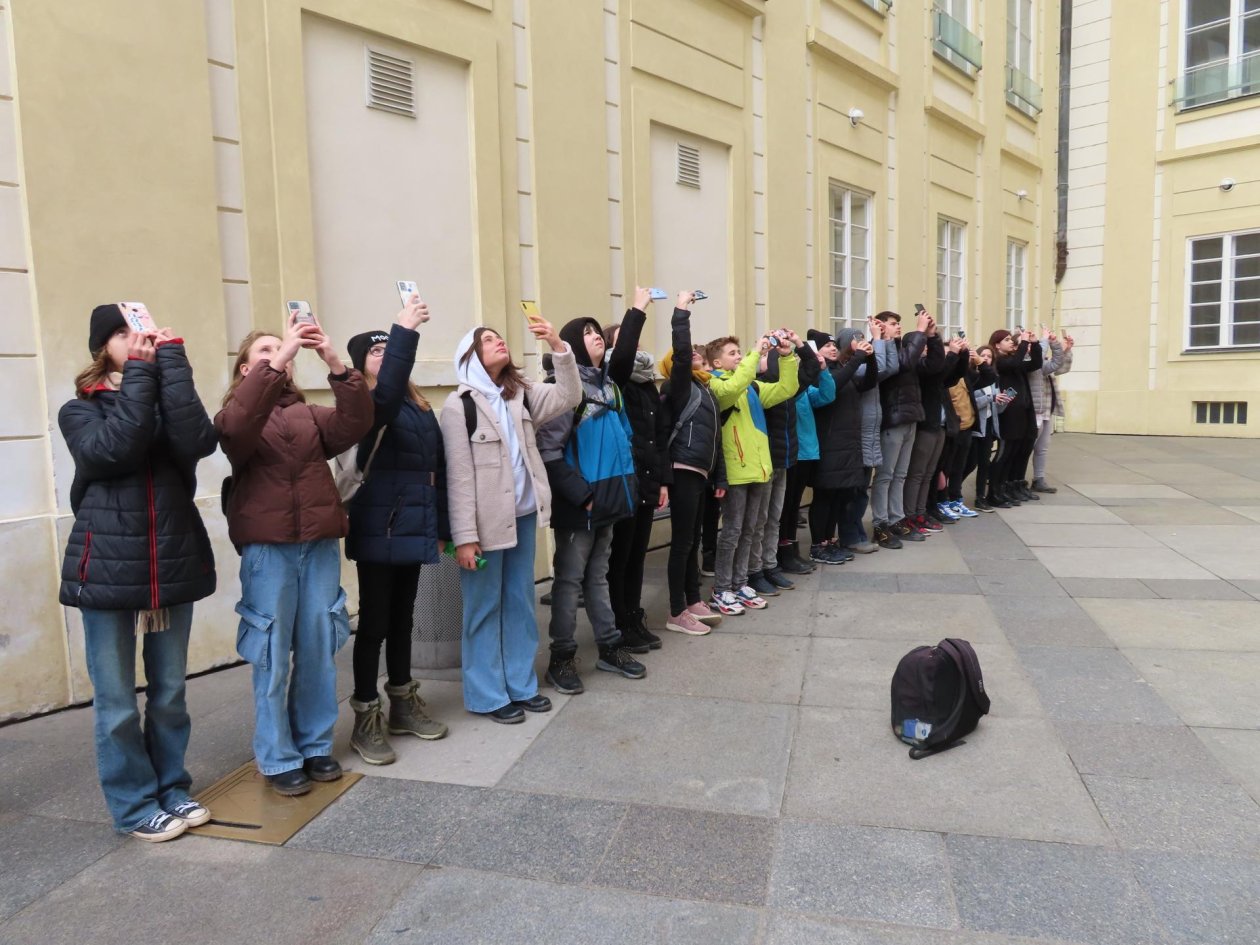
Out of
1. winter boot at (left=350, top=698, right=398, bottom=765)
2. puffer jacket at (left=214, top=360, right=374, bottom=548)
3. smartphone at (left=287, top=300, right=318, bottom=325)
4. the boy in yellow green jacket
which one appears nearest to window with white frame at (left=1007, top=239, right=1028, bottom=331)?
the boy in yellow green jacket

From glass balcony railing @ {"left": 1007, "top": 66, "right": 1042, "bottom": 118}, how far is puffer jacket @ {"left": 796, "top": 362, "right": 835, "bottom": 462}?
12.0 m

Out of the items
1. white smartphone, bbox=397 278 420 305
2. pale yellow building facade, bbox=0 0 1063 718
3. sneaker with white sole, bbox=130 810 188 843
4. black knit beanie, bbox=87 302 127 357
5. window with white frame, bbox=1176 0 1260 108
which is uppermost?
window with white frame, bbox=1176 0 1260 108

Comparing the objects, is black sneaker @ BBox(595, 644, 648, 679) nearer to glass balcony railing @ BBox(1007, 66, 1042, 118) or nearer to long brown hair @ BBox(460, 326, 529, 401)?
long brown hair @ BBox(460, 326, 529, 401)

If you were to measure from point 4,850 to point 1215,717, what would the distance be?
5.17 meters

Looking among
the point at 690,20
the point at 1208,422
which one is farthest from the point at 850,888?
the point at 1208,422

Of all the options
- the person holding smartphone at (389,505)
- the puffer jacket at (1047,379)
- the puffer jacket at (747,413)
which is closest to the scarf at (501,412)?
the person holding smartphone at (389,505)

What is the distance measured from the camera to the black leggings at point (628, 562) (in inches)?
210

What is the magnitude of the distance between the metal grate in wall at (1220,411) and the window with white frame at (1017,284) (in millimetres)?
3571

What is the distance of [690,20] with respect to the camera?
8.83 m

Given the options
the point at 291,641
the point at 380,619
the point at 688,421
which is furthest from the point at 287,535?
the point at 688,421

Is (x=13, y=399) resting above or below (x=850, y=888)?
above

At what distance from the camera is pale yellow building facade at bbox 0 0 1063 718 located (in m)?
4.63

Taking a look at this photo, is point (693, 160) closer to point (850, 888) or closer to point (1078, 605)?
point (1078, 605)

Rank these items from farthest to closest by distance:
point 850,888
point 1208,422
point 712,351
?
1. point 1208,422
2. point 712,351
3. point 850,888
